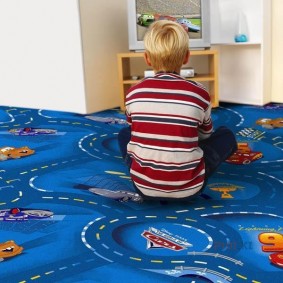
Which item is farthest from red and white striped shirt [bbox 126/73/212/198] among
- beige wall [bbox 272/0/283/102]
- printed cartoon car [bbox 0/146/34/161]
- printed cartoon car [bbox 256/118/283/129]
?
beige wall [bbox 272/0/283/102]

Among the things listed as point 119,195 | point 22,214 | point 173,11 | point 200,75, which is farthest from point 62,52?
point 22,214

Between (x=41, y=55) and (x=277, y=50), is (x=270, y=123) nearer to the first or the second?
(x=277, y=50)

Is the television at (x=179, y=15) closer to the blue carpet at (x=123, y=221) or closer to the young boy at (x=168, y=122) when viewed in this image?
the blue carpet at (x=123, y=221)

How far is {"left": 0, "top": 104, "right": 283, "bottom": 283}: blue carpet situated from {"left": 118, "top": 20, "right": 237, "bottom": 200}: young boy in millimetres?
102

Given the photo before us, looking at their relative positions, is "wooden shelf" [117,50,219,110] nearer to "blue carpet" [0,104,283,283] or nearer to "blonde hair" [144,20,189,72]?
"blue carpet" [0,104,283,283]

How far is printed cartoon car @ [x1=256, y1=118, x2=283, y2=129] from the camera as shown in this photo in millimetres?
2848

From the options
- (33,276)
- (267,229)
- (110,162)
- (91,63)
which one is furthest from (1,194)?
(91,63)

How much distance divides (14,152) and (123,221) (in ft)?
3.47

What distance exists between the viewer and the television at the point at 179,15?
3.33 meters

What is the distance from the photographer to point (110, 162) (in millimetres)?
2318

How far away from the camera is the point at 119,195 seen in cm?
191

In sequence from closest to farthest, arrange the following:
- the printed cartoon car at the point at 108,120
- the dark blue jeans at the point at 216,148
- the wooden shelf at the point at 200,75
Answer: the dark blue jeans at the point at 216,148, the printed cartoon car at the point at 108,120, the wooden shelf at the point at 200,75

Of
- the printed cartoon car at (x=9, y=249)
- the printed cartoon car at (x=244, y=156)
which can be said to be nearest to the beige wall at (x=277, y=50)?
the printed cartoon car at (x=244, y=156)

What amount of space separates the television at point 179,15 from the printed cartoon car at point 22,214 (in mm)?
1863
